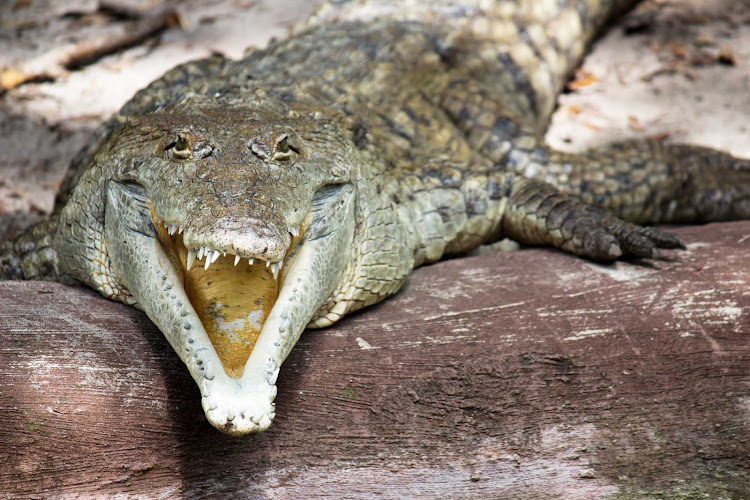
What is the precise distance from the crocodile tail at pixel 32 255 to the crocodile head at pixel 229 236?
525mm

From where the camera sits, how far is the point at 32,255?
299cm

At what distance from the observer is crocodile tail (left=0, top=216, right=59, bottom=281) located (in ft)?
9.64

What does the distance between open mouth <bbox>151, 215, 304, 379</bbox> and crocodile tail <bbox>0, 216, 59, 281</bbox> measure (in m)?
0.87

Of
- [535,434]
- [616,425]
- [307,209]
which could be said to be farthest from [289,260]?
[616,425]

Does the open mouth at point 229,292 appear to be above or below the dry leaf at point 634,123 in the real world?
above

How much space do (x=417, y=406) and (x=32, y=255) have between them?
1.61 metres

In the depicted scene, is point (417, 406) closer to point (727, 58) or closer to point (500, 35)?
point (500, 35)

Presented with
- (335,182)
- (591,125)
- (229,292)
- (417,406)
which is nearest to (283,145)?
(335,182)

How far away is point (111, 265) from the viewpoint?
98.2 inches

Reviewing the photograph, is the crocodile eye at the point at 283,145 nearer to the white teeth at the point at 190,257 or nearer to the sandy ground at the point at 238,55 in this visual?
the white teeth at the point at 190,257

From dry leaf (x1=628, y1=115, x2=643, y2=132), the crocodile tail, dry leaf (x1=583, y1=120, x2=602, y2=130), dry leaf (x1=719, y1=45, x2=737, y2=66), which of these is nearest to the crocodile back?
dry leaf (x1=583, y1=120, x2=602, y2=130)

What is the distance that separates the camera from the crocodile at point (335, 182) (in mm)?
2100

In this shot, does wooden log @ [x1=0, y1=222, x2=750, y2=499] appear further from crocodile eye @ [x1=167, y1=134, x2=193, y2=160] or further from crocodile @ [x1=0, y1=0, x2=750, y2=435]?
crocodile eye @ [x1=167, y1=134, x2=193, y2=160]

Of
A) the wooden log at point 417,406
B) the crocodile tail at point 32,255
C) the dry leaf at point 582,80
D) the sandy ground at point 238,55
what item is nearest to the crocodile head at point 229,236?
the wooden log at point 417,406
